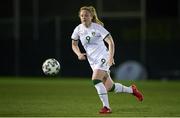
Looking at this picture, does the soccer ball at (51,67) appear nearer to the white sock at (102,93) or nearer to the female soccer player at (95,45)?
the female soccer player at (95,45)

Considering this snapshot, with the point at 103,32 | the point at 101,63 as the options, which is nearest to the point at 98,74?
the point at 101,63

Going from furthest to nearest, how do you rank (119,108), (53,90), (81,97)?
(53,90) → (81,97) → (119,108)

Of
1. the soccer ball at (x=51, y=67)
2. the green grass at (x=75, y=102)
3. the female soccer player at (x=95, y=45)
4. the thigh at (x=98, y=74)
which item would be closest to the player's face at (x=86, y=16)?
the female soccer player at (x=95, y=45)

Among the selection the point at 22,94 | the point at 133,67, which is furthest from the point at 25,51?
the point at 22,94

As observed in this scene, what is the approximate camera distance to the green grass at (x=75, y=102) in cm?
1546

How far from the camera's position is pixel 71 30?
33.7m

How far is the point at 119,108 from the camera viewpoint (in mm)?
16812

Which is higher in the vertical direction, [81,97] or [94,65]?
[94,65]

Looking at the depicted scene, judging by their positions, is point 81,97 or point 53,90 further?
point 53,90

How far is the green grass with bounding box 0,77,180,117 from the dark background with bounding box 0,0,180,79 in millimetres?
7142

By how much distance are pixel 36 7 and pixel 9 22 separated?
1.39m

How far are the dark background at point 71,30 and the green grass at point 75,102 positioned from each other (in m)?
7.14

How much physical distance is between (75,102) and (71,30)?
49.5 ft

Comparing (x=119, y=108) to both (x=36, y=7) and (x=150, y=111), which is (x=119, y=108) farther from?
(x=36, y=7)
